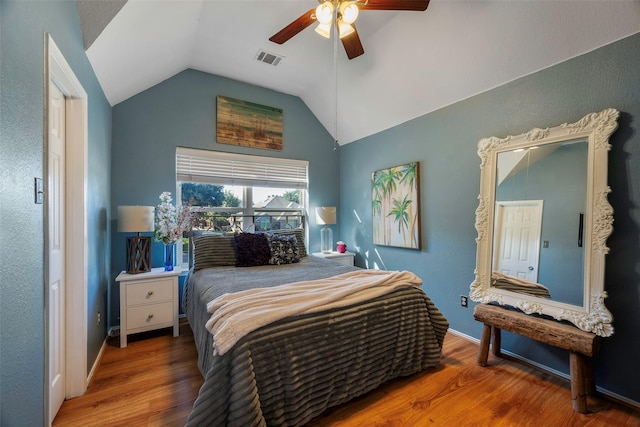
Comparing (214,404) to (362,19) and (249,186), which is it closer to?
(249,186)

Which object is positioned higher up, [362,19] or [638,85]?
[362,19]

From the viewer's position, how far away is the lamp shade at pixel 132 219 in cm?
247

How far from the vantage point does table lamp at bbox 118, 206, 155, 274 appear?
2.48 meters

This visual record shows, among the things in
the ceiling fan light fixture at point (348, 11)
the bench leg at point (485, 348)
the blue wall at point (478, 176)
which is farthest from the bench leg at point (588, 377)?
the ceiling fan light fixture at point (348, 11)

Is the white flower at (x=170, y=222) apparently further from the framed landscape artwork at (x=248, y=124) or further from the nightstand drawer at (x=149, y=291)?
the framed landscape artwork at (x=248, y=124)

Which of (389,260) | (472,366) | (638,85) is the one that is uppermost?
(638,85)

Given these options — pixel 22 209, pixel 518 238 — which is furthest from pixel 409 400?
pixel 22 209

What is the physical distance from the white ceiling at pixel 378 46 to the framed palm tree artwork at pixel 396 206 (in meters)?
0.68

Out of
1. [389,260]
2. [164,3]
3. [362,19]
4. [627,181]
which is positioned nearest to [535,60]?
[627,181]

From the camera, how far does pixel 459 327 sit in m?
2.74

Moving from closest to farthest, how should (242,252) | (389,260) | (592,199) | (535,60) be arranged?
(592,199) → (535,60) → (242,252) → (389,260)

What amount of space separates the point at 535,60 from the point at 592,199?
46.7 inches

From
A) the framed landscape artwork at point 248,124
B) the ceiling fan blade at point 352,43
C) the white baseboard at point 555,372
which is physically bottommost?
the white baseboard at point 555,372

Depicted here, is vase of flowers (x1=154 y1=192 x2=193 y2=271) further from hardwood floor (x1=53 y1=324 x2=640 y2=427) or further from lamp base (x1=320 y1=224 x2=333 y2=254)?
lamp base (x1=320 y1=224 x2=333 y2=254)
